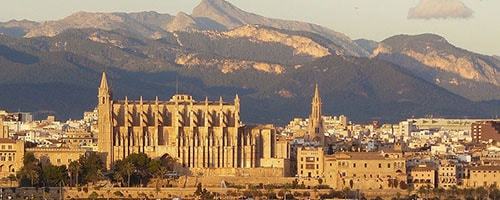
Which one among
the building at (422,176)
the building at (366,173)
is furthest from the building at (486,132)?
the building at (366,173)

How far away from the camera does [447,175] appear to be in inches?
4537

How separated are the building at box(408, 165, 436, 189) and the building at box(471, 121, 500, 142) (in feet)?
147

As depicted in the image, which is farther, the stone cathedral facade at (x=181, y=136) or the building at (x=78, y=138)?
the building at (x=78, y=138)

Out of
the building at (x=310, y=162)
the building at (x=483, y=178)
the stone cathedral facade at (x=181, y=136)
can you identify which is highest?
the stone cathedral facade at (x=181, y=136)

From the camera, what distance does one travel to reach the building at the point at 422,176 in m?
114

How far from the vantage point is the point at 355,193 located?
11056 cm

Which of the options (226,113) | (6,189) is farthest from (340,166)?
(6,189)

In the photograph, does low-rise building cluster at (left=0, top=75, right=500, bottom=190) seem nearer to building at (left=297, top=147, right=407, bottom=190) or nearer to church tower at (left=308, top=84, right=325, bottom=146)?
building at (left=297, top=147, right=407, bottom=190)

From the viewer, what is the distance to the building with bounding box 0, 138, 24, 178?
380ft

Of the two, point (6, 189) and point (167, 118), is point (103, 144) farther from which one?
point (6, 189)

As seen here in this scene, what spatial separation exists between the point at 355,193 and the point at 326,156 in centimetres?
681

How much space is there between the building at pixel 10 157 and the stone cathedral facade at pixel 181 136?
16.9 ft

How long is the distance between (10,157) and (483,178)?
87.2 ft

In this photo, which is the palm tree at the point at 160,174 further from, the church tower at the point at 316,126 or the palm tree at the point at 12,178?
the church tower at the point at 316,126
